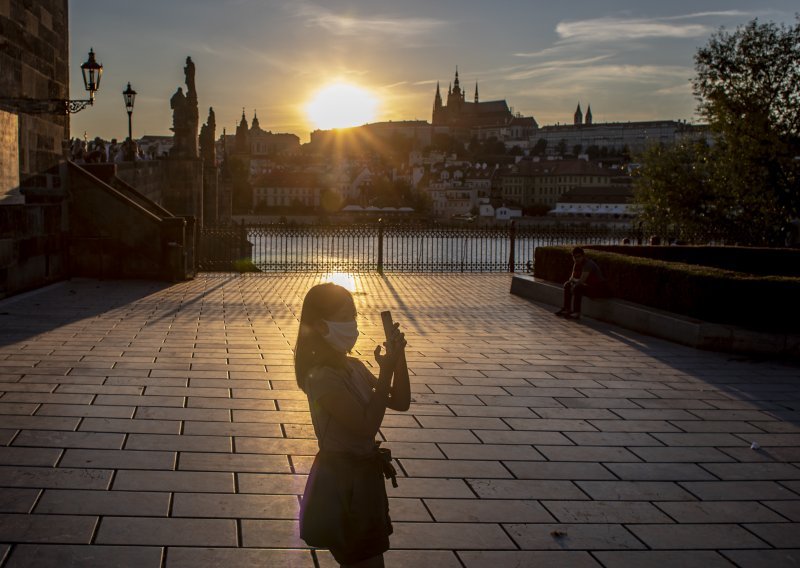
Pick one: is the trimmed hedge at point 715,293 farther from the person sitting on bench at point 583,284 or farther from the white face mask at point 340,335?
the white face mask at point 340,335

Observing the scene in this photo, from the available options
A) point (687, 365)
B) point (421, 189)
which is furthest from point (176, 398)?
point (421, 189)

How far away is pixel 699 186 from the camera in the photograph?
29.7 meters

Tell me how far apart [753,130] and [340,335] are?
2591cm

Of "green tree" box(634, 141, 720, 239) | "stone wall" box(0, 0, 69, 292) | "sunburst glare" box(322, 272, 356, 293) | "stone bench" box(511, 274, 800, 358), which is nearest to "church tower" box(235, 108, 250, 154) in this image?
"green tree" box(634, 141, 720, 239)

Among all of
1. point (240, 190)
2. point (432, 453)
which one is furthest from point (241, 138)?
point (432, 453)

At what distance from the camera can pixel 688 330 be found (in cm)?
1097

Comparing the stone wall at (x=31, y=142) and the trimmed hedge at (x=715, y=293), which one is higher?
the stone wall at (x=31, y=142)

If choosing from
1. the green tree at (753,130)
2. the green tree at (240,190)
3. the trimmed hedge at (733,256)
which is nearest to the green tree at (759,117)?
the green tree at (753,130)

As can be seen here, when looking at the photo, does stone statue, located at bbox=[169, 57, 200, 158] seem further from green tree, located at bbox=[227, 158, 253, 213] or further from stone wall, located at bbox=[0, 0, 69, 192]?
green tree, located at bbox=[227, 158, 253, 213]

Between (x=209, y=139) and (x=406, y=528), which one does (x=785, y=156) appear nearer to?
(x=406, y=528)

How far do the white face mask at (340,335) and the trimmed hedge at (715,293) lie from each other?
8.71 m

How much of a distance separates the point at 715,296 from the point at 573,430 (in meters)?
5.31

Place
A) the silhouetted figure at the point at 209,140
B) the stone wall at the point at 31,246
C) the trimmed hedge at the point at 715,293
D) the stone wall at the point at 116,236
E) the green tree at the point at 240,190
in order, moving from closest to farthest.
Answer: the trimmed hedge at the point at 715,293 < the stone wall at the point at 31,246 < the stone wall at the point at 116,236 < the silhouetted figure at the point at 209,140 < the green tree at the point at 240,190

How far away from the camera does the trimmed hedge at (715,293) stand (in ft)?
35.1
